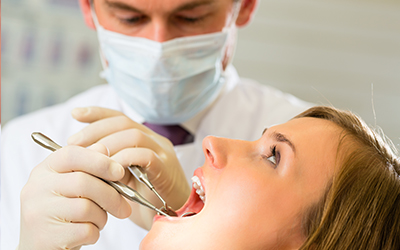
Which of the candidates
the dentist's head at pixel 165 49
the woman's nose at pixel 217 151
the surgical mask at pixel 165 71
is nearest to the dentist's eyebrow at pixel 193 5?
the dentist's head at pixel 165 49

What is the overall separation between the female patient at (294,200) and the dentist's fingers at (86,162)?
18cm

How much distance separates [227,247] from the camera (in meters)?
0.96

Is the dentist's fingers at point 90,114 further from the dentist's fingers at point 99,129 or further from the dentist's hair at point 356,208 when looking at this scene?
the dentist's hair at point 356,208

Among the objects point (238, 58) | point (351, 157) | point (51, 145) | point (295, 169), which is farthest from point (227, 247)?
point (238, 58)

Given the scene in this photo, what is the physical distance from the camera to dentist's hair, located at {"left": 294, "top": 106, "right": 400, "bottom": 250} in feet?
3.17

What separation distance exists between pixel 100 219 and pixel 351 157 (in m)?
0.67

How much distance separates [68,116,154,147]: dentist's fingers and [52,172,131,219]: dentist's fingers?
0.22 meters

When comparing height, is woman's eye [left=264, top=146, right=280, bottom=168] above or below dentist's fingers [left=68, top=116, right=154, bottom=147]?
above

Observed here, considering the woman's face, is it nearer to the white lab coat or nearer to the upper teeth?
the upper teeth

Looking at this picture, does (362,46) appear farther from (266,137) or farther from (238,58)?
(266,137)

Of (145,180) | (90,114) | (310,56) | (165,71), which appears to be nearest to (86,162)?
(145,180)

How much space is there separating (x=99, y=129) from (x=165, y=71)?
355mm

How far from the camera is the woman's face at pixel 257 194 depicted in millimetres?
964

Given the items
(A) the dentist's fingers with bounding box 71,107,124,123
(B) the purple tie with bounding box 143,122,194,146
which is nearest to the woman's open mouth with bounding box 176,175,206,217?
(A) the dentist's fingers with bounding box 71,107,124,123
